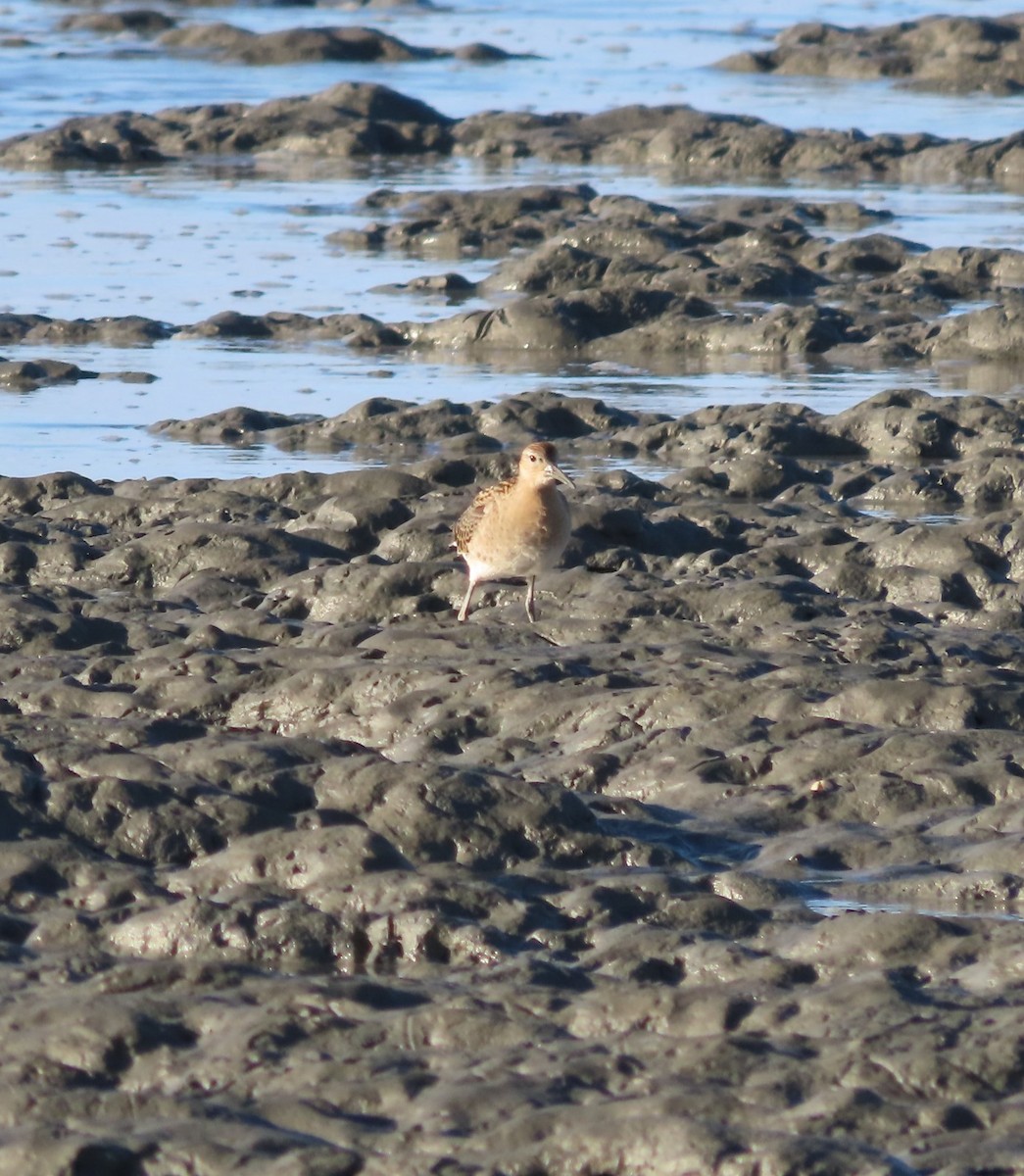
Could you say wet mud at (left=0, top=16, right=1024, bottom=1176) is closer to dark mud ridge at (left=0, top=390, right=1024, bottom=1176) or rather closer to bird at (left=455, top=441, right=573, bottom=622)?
dark mud ridge at (left=0, top=390, right=1024, bottom=1176)

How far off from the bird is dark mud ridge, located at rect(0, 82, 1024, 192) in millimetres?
14170

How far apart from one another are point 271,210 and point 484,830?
51.1 ft

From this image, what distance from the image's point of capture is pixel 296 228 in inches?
Result: 766

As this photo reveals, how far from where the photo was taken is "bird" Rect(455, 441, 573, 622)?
26.2 feet

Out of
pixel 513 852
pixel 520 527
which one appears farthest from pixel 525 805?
pixel 520 527

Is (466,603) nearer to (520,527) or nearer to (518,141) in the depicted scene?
(520,527)

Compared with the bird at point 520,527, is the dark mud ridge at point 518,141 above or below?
above

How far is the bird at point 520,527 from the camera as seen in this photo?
799cm

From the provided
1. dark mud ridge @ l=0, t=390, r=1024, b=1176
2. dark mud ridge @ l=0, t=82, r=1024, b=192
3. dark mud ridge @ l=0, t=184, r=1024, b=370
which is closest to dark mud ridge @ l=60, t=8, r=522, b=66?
dark mud ridge @ l=0, t=82, r=1024, b=192

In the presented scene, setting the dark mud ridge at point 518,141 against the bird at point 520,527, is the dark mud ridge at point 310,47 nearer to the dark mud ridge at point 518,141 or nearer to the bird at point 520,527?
the dark mud ridge at point 518,141

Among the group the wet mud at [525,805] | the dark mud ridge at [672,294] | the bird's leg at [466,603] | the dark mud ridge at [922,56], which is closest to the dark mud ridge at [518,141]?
the dark mud ridge at [672,294]

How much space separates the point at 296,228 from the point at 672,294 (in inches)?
206

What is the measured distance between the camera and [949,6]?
4150 centimetres

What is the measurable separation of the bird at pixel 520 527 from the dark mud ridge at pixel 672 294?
241 inches
